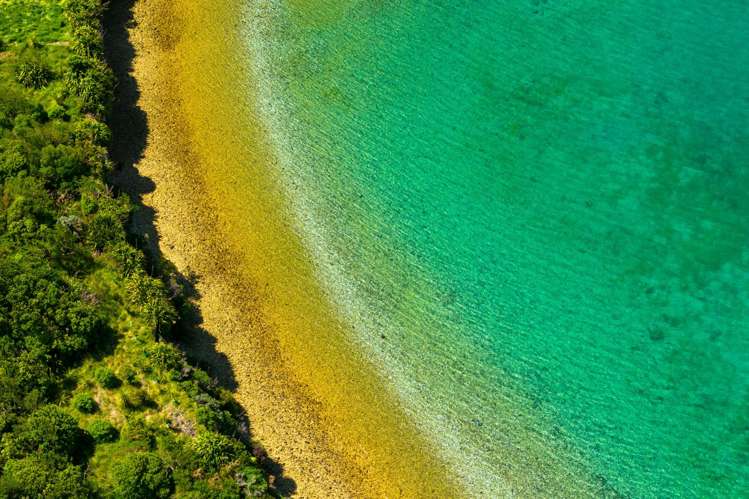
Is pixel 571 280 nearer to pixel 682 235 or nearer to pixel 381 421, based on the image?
pixel 682 235

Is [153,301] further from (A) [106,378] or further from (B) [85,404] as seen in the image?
(B) [85,404]

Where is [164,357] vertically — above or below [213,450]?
above

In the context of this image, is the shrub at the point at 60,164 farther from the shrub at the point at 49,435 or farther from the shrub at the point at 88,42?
the shrub at the point at 49,435

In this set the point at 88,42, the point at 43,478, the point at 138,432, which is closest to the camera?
the point at 43,478

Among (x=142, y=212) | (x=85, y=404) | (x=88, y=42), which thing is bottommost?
(x=85, y=404)

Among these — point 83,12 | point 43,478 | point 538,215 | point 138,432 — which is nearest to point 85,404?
point 138,432

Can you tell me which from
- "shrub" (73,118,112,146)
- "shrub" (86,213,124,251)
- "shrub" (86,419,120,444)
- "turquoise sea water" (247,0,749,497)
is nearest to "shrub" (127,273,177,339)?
"shrub" (86,213,124,251)

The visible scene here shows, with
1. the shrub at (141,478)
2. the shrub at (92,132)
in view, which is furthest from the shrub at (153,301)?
the shrub at (92,132)

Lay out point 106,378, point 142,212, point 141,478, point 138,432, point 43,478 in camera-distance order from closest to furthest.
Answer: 1. point 43,478
2. point 141,478
3. point 138,432
4. point 106,378
5. point 142,212
